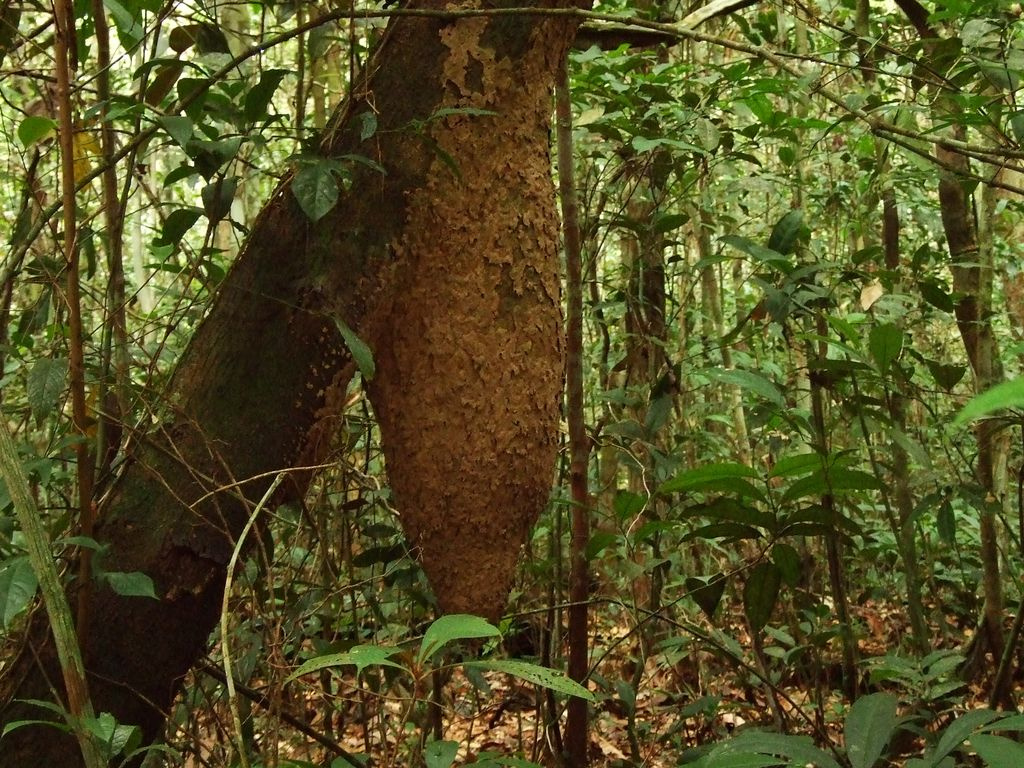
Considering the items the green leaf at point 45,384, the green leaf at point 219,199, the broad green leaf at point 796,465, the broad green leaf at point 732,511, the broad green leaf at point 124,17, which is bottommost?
the broad green leaf at point 732,511

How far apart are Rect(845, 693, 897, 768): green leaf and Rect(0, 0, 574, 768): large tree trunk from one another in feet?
2.99

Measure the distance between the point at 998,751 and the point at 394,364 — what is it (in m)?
1.38

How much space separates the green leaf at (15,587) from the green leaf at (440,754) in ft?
2.02

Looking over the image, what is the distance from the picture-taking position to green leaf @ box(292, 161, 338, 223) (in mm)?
1656

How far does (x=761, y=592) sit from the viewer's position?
213 centimetres

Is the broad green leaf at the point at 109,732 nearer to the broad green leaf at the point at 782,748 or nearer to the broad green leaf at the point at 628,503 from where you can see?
the broad green leaf at the point at 782,748

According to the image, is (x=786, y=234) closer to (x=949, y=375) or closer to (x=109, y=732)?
(x=949, y=375)

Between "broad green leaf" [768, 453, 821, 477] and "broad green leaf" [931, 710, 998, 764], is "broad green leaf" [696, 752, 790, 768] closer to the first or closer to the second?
"broad green leaf" [931, 710, 998, 764]

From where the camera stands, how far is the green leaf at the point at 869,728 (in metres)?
1.43

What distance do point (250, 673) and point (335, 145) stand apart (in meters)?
1.25

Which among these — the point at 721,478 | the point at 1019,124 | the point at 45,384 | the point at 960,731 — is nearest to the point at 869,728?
the point at 960,731

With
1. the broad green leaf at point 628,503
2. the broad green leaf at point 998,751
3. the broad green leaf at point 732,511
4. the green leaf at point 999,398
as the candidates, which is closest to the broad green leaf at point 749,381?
the broad green leaf at point 732,511

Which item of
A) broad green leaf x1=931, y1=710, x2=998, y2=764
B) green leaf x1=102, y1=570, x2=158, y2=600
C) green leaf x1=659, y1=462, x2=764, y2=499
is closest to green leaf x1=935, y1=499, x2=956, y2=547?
green leaf x1=659, y1=462, x2=764, y2=499

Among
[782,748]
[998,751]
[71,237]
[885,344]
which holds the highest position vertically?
[71,237]
